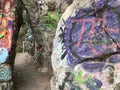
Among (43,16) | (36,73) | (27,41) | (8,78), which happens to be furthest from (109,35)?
(27,41)

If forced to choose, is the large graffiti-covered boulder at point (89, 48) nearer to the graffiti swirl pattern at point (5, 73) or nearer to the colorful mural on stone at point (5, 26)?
the graffiti swirl pattern at point (5, 73)

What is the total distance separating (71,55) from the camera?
7.87 m

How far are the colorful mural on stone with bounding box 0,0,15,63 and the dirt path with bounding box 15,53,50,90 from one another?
136cm

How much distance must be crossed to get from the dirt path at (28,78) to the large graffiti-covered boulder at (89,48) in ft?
8.33

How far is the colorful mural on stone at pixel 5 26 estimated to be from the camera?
980 centimetres

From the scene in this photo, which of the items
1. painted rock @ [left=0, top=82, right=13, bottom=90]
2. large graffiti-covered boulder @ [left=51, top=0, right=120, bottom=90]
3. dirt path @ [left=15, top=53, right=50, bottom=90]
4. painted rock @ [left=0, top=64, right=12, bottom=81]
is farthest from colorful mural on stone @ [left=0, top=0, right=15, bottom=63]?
large graffiti-covered boulder @ [left=51, top=0, right=120, bottom=90]

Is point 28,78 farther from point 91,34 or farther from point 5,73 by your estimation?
point 91,34

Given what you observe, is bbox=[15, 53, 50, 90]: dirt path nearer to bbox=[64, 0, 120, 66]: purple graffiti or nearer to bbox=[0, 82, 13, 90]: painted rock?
bbox=[0, 82, 13, 90]: painted rock

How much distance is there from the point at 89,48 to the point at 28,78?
431cm

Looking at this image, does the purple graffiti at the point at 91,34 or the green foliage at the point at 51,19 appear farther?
the green foliage at the point at 51,19

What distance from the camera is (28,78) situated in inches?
456

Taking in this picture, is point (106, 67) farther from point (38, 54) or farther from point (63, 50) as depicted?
point (38, 54)

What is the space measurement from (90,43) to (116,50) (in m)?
0.65

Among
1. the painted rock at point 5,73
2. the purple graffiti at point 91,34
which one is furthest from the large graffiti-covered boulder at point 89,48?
the painted rock at point 5,73
